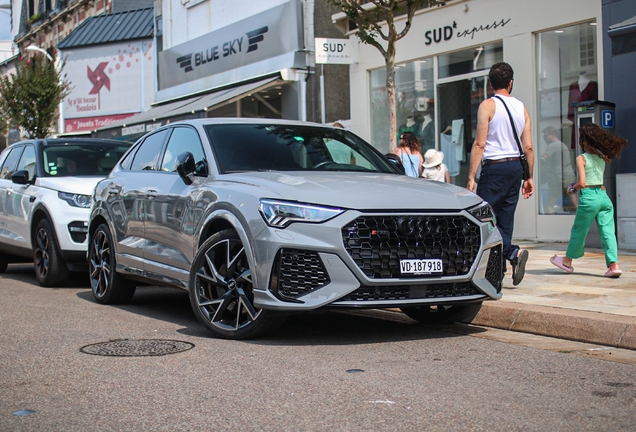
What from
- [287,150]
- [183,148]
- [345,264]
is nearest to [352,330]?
[345,264]

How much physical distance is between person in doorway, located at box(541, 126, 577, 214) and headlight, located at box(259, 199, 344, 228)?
8469 mm

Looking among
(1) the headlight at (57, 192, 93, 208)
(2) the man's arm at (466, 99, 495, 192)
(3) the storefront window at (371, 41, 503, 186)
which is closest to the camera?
(2) the man's arm at (466, 99, 495, 192)

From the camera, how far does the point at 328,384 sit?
4.85 metres

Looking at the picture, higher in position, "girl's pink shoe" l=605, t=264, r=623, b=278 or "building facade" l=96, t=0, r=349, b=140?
"building facade" l=96, t=0, r=349, b=140

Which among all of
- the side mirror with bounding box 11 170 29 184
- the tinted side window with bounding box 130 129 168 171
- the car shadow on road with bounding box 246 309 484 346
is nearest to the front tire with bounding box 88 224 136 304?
the tinted side window with bounding box 130 129 168 171

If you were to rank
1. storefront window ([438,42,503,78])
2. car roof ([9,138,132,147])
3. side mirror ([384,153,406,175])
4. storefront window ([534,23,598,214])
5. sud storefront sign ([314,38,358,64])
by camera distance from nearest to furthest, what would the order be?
side mirror ([384,153,406,175]) → car roof ([9,138,132,147]) → storefront window ([534,23,598,214]) → storefront window ([438,42,503,78]) → sud storefront sign ([314,38,358,64])

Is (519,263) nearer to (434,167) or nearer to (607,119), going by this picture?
(434,167)

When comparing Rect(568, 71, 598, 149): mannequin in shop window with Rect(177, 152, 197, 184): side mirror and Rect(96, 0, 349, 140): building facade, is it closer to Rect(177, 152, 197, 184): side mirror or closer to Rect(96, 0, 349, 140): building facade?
Rect(96, 0, 349, 140): building facade

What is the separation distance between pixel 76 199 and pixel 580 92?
24.6ft

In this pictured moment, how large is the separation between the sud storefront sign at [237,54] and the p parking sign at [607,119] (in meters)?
Answer: 9.52

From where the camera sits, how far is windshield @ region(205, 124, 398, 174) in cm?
697

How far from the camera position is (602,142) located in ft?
29.6

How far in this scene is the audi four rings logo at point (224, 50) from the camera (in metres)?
21.9

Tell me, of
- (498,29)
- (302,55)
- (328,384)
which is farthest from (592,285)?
(302,55)
